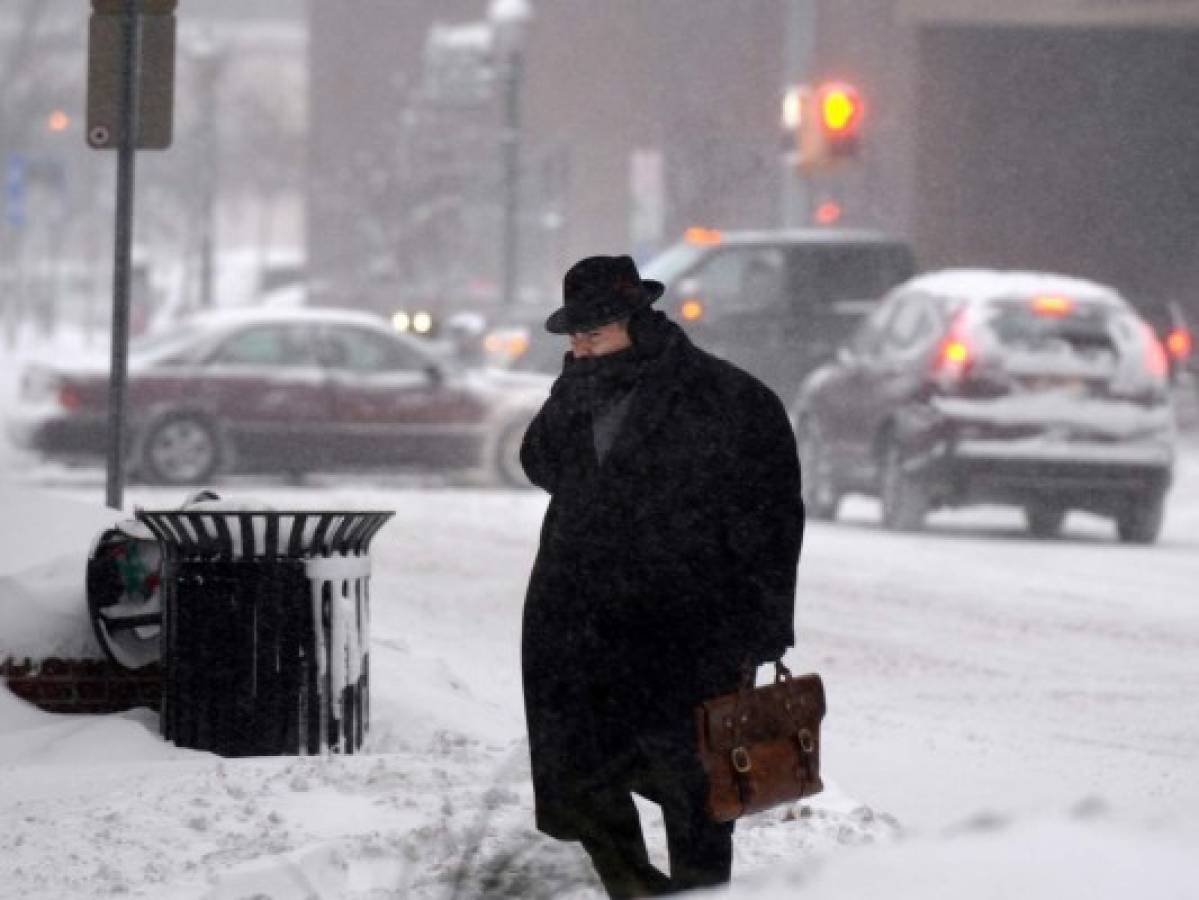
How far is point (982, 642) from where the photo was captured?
13.3 m

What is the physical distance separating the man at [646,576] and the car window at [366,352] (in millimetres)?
16049

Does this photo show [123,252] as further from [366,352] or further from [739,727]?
[366,352]

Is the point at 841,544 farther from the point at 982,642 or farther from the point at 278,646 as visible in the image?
the point at 278,646

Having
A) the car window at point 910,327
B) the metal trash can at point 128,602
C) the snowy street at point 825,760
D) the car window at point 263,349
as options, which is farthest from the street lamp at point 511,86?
the metal trash can at point 128,602

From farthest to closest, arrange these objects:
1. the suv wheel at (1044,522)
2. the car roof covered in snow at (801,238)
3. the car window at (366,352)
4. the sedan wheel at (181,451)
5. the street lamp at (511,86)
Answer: the street lamp at (511,86), the car roof covered in snow at (801,238), the car window at (366,352), the sedan wheel at (181,451), the suv wheel at (1044,522)

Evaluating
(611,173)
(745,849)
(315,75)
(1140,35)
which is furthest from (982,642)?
(315,75)

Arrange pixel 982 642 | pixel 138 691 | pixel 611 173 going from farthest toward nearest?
pixel 611 173 < pixel 982 642 < pixel 138 691

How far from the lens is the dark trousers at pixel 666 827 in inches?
244

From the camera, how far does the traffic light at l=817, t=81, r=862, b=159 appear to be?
88.9 ft

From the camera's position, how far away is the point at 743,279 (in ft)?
85.2

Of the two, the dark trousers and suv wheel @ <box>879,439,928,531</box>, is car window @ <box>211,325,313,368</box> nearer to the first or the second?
suv wheel @ <box>879,439,928,531</box>

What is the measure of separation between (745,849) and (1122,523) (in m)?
12.1

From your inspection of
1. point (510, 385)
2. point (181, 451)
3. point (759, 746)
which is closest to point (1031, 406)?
point (510, 385)

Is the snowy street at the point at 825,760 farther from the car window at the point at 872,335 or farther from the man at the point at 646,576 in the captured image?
the car window at the point at 872,335
